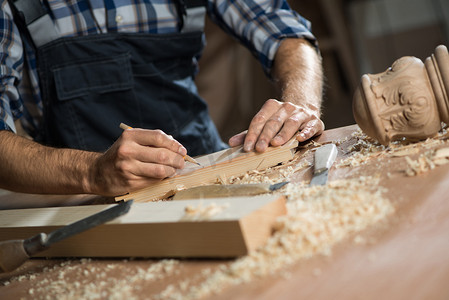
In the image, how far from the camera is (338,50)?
5043 millimetres

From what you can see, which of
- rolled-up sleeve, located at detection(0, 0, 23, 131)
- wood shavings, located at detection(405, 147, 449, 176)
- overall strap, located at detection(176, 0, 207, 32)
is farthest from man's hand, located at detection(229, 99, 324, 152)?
rolled-up sleeve, located at detection(0, 0, 23, 131)

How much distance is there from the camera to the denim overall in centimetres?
189

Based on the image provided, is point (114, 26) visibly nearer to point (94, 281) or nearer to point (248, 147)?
point (248, 147)

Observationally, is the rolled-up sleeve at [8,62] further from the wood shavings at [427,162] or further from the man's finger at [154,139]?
the wood shavings at [427,162]

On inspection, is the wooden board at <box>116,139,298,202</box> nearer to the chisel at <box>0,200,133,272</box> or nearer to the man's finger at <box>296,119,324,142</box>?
the man's finger at <box>296,119,324,142</box>

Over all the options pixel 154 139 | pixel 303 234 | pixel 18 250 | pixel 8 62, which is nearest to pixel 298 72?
pixel 154 139

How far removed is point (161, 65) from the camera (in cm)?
209

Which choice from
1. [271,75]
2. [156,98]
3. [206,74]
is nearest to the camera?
[156,98]

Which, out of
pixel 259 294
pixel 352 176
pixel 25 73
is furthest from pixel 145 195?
pixel 25 73

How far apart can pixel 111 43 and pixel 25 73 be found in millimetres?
424

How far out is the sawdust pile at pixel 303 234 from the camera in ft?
2.42

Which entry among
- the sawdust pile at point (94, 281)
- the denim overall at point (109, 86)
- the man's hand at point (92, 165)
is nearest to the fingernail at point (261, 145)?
the man's hand at point (92, 165)

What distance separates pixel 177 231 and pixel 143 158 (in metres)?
0.47

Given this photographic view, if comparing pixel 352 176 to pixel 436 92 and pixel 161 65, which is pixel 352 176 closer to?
pixel 436 92
